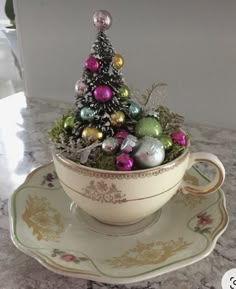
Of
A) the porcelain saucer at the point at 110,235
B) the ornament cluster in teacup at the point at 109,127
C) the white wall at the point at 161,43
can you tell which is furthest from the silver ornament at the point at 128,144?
the white wall at the point at 161,43

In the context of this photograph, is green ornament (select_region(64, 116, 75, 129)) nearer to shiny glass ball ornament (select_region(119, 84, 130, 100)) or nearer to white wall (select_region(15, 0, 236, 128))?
shiny glass ball ornament (select_region(119, 84, 130, 100))

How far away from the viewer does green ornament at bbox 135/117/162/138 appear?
1.31ft

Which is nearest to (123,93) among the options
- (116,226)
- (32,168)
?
(116,226)

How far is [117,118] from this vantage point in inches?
15.9

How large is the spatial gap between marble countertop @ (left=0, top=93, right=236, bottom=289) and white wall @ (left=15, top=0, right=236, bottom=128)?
A: 62mm

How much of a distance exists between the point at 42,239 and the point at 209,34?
44 cm

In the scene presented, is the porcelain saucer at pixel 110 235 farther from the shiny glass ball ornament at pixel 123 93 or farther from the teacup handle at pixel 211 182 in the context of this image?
the shiny glass ball ornament at pixel 123 93

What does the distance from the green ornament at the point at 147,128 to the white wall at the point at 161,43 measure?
329 millimetres

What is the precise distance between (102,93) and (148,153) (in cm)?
8

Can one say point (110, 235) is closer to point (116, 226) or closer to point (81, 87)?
point (116, 226)

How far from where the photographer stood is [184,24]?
0.68m

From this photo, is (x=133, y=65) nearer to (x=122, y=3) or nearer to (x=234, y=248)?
(x=122, y=3)

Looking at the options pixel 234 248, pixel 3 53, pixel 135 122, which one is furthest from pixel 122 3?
pixel 3 53

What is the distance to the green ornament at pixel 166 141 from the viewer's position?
400mm
